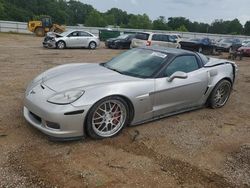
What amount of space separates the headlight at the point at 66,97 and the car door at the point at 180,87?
1303mm

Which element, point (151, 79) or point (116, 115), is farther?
point (151, 79)

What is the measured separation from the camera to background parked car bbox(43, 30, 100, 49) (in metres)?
19.1

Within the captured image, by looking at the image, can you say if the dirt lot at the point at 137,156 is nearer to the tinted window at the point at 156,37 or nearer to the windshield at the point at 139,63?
the windshield at the point at 139,63

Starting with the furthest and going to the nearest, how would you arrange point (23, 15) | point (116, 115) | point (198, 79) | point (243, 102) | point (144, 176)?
point (23, 15) < point (243, 102) < point (198, 79) < point (116, 115) < point (144, 176)

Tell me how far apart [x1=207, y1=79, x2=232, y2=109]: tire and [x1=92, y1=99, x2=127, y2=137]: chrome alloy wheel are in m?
2.29

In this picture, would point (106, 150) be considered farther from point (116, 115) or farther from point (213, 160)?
point (213, 160)

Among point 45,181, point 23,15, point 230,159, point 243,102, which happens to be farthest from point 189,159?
point 23,15

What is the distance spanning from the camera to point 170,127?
5.15 meters

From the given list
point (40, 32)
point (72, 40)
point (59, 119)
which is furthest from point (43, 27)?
point (59, 119)

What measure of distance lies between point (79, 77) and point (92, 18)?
76.6m

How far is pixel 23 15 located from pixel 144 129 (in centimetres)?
6889

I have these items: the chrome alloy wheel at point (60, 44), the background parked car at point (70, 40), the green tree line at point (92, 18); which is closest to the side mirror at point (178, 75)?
the background parked car at point (70, 40)

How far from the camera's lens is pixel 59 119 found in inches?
159

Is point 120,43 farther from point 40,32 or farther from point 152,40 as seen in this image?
point 40,32
